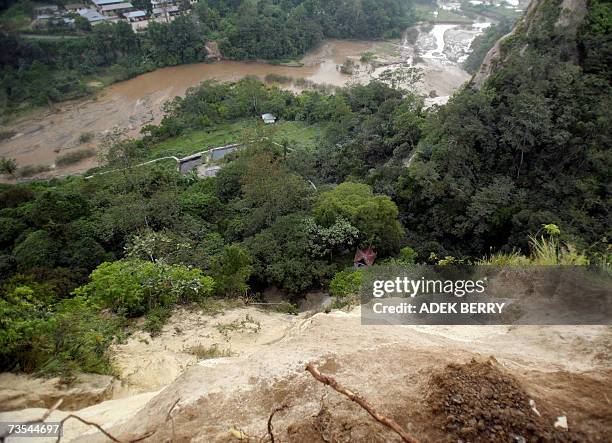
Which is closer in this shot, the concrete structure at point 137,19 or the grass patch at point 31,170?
the grass patch at point 31,170

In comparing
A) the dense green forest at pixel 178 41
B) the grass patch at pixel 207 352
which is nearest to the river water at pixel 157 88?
the dense green forest at pixel 178 41

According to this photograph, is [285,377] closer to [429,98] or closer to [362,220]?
[362,220]

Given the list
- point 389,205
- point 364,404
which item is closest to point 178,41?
point 389,205

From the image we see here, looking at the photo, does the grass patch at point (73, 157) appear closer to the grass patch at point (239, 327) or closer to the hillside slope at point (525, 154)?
the hillside slope at point (525, 154)

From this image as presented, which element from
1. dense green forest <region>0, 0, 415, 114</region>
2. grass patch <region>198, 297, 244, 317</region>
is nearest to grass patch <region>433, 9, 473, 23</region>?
dense green forest <region>0, 0, 415, 114</region>

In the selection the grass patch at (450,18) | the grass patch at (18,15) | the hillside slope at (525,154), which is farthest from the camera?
the grass patch at (450,18)

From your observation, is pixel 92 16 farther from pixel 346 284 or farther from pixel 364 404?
pixel 364 404

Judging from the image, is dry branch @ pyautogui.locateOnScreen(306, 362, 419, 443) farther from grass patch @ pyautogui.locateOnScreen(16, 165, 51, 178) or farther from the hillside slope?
grass patch @ pyautogui.locateOnScreen(16, 165, 51, 178)
